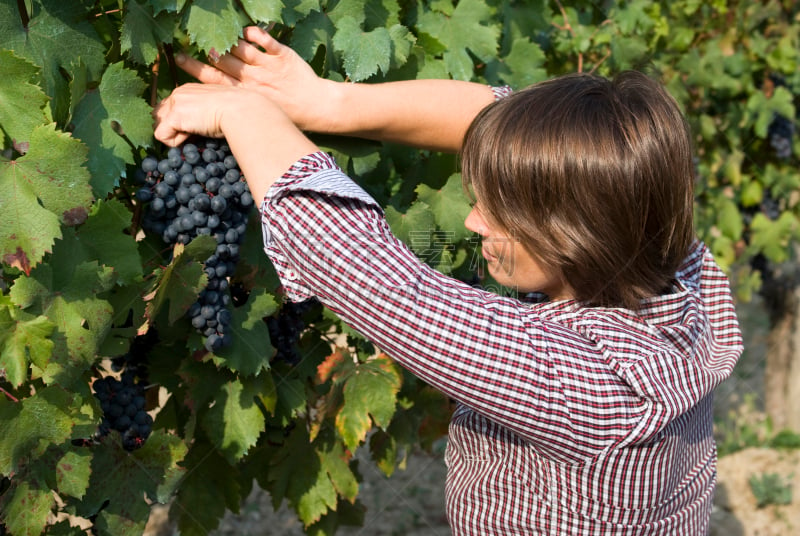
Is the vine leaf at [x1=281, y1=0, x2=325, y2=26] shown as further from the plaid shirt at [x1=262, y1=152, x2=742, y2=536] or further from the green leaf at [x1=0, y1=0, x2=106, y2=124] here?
the plaid shirt at [x1=262, y1=152, x2=742, y2=536]

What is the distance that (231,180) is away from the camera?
60.8 inches

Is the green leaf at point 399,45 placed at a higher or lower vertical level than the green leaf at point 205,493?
higher

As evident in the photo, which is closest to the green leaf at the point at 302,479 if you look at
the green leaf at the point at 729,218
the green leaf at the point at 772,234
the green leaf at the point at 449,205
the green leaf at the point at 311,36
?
the green leaf at the point at 449,205

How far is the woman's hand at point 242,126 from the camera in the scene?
4.42 ft

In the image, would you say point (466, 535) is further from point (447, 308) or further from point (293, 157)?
point (293, 157)

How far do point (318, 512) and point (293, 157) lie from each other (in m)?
1.31

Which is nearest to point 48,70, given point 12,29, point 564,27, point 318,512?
point 12,29

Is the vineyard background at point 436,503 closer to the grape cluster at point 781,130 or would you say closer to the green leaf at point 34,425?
the grape cluster at point 781,130

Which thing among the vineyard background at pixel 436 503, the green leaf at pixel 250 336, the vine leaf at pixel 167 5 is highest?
the vine leaf at pixel 167 5

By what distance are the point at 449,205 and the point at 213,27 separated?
0.73 m

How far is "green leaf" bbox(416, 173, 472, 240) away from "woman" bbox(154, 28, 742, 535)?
16.3 inches

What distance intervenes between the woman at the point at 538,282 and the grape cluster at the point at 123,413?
0.54 m

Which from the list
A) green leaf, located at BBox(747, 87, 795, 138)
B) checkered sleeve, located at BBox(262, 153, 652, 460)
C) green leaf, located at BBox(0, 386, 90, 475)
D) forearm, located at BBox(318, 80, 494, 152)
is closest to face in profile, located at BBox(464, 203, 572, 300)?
checkered sleeve, located at BBox(262, 153, 652, 460)

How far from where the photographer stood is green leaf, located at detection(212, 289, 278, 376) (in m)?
1.73
